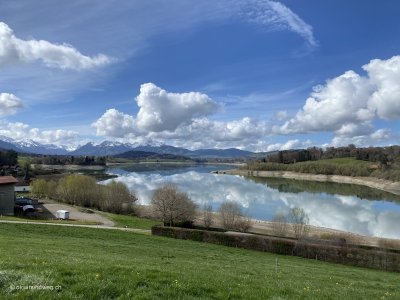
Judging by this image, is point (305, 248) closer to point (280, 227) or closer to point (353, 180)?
point (280, 227)

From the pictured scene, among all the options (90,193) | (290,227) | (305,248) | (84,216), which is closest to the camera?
(305,248)

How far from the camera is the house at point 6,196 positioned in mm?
48469

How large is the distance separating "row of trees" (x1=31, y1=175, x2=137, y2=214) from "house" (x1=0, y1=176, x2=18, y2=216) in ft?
60.5

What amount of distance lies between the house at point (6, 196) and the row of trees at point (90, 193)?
60.5 feet

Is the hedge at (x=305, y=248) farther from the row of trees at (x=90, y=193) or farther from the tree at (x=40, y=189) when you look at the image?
the tree at (x=40, y=189)

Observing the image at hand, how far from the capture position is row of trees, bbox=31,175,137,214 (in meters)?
65.0

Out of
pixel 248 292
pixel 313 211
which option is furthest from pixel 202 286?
pixel 313 211

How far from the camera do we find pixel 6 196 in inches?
1929

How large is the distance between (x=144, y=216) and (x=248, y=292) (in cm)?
5299

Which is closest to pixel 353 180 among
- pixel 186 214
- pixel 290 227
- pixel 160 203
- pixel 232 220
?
pixel 290 227

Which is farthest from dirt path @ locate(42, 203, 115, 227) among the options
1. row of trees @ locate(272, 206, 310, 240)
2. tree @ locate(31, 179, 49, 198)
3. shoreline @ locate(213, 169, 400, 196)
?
shoreline @ locate(213, 169, 400, 196)

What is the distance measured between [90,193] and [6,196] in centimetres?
2267

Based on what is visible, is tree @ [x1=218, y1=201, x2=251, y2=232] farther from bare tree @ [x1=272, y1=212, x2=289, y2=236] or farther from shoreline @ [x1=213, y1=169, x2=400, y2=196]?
shoreline @ [x1=213, y1=169, x2=400, y2=196]

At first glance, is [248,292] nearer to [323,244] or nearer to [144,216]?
[323,244]
